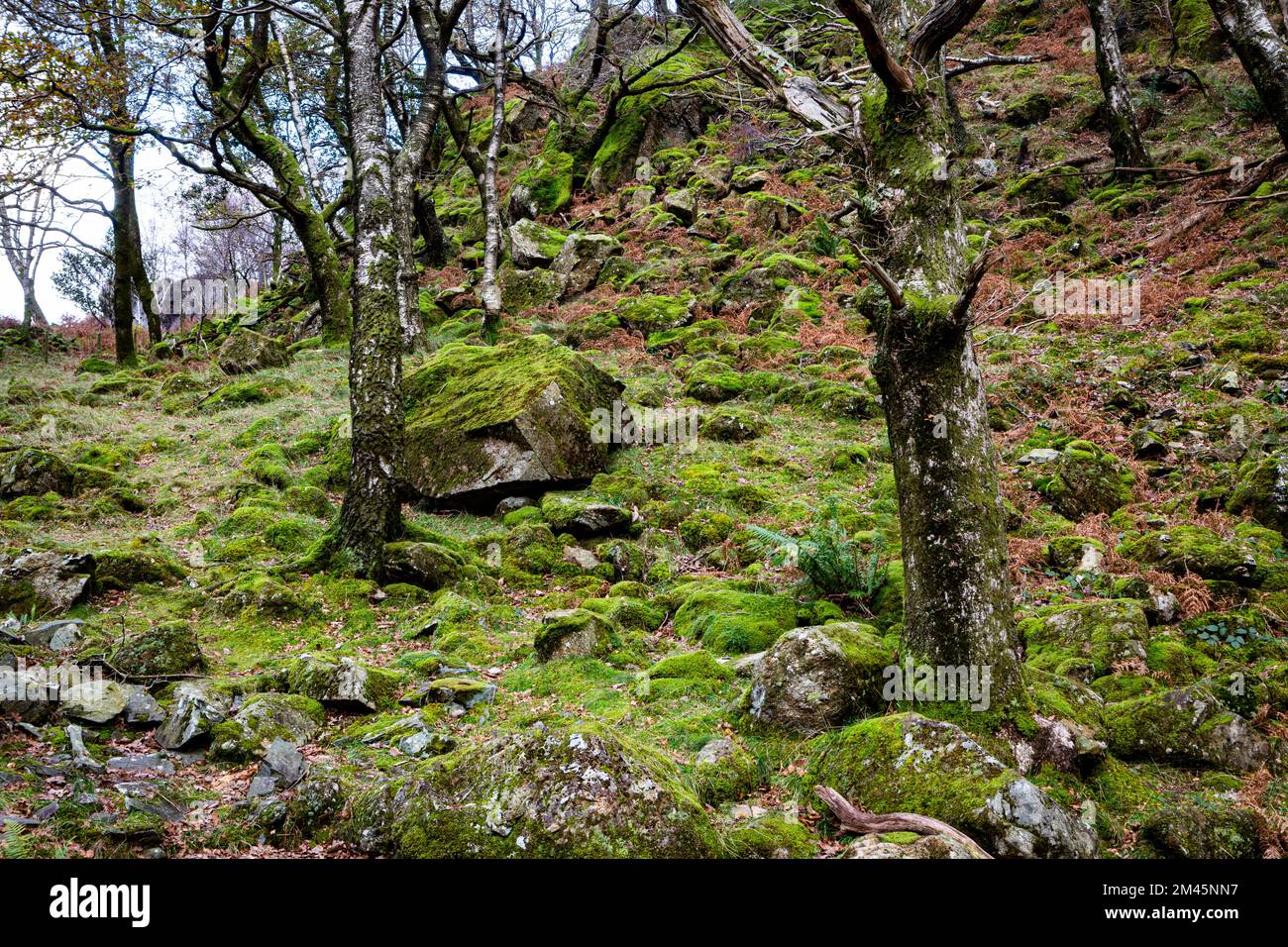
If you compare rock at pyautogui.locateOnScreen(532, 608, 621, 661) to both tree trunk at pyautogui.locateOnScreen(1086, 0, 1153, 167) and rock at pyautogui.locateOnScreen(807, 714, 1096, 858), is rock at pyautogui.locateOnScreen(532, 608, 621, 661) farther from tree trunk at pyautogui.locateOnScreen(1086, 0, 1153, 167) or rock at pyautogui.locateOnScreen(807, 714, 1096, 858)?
tree trunk at pyautogui.locateOnScreen(1086, 0, 1153, 167)

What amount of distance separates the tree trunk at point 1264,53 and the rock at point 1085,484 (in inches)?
216

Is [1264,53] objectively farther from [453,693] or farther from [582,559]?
[453,693]

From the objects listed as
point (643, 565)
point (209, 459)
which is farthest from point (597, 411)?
point (209, 459)

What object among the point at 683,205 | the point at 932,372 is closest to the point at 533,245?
the point at 683,205

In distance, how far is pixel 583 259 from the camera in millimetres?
17438

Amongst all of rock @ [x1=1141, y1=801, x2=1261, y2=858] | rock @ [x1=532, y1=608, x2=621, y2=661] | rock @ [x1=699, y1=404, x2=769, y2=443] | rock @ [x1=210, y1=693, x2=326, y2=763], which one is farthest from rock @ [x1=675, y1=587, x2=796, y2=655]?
rock @ [x1=699, y1=404, x2=769, y2=443]

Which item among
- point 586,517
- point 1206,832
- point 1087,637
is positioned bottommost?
point 1206,832

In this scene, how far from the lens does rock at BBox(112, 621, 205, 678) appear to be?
464 cm

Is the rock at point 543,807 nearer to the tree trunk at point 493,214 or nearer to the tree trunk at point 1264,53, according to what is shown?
the tree trunk at point 1264,53

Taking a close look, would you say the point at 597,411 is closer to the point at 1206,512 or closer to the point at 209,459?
the point at 209,459

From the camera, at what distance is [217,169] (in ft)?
44.9

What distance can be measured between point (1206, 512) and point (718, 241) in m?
13.2

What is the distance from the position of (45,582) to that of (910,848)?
669 cm
